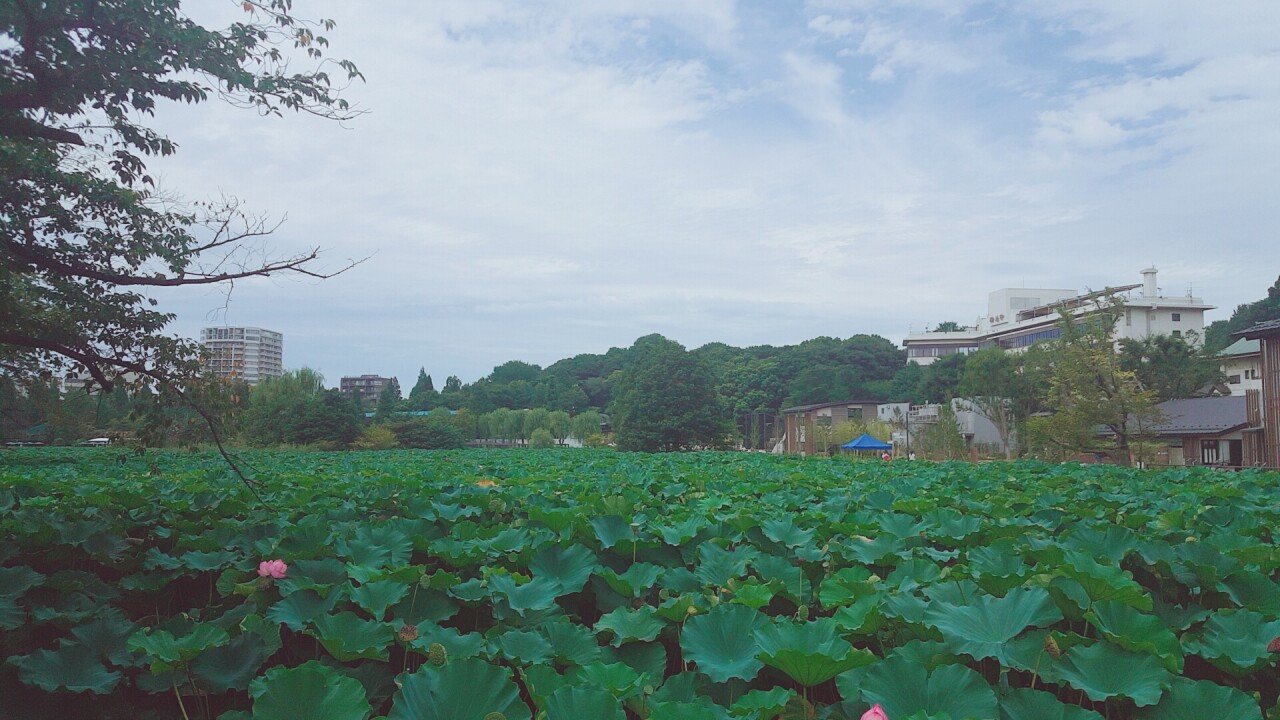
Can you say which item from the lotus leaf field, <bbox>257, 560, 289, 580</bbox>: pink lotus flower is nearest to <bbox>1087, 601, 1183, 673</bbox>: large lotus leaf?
the lotus leaf field

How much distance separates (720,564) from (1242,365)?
2205 inches

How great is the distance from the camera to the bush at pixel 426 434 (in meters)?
43.3

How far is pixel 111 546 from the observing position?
3064 mm

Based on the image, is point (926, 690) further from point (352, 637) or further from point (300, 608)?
point (300, 608)

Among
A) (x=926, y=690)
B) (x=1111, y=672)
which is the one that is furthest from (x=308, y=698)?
(x=1111, y=672)

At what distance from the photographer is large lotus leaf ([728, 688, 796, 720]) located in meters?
1.46

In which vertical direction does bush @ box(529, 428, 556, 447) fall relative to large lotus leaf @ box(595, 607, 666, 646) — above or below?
below

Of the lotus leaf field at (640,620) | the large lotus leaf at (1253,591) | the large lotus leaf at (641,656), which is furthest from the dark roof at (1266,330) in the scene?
the large lotus leaf at (641,656)

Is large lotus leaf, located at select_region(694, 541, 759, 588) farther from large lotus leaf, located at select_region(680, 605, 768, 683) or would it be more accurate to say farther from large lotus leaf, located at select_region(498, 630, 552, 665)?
large lotus leaf, located at select_region(498, 630, 552, 665)

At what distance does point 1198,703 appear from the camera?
4.73 ft

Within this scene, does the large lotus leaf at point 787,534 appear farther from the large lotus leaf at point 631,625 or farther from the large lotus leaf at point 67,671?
the large lotus leaf at point 67,671

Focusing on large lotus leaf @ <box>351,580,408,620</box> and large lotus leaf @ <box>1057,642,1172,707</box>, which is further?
large lotus leaf @ <box>351,580,408,620</box>

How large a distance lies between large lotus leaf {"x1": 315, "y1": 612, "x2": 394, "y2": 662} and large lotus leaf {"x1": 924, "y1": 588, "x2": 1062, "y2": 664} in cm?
129

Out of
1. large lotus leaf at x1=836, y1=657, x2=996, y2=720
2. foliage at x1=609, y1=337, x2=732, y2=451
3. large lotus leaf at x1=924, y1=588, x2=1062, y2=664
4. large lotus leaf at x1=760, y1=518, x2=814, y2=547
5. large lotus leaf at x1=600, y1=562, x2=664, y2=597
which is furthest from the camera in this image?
foliage at x1=609, y1=337, x2=732, y2=451
